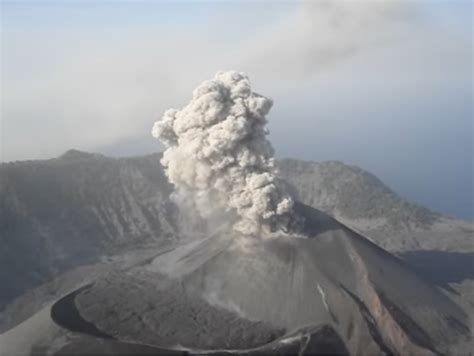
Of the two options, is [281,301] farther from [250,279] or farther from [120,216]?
[120,216]

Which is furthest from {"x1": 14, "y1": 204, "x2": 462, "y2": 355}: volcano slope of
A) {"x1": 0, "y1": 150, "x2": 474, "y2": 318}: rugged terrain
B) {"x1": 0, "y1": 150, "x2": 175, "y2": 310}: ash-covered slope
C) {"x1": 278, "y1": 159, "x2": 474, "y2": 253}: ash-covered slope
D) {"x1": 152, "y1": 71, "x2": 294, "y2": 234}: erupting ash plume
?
{"x1": 278, "y1": 159, "x2": 474, "y2": 253}: ash-covered slope

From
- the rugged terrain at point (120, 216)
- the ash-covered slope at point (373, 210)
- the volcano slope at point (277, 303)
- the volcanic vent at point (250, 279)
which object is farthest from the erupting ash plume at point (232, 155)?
the ash-covered slope at point (373, 210)

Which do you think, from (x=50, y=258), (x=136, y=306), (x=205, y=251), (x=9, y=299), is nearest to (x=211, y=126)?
(x=205, y=251)

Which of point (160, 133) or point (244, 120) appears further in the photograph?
point (160, 133)

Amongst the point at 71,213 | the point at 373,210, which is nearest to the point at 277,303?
the point at 71,213

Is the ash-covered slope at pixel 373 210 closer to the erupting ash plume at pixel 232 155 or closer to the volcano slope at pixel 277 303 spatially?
the volcano slope at pixel 277 303

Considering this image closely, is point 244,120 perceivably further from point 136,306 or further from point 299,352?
point 299,352
